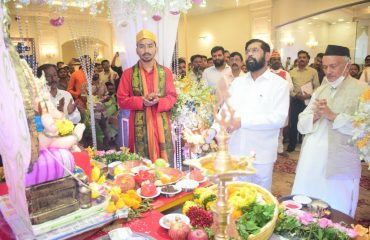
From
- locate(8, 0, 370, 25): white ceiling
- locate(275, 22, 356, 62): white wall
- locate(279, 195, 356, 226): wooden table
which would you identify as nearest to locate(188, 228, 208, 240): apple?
locate(279, 195, 356, 226): wooden table

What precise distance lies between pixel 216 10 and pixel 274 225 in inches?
452

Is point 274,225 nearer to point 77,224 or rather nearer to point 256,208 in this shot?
point 256,208

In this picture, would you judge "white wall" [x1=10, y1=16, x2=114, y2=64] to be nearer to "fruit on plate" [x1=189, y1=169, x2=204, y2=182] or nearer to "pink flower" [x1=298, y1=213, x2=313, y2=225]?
"fruit on plate" [x1=189, y1=169, x2=204, y2=182]

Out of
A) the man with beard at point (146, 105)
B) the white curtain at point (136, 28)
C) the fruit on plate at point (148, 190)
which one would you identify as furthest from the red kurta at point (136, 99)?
the fruit on plate at point (148, 190)

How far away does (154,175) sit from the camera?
227cm

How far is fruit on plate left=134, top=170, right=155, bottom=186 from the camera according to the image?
2.16 metres

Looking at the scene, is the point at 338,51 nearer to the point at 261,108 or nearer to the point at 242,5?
the point at 261,108

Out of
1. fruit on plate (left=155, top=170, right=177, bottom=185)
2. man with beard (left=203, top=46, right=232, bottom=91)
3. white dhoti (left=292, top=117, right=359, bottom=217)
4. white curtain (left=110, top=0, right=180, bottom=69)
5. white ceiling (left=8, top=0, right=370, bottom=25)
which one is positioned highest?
white ceiling (left=8, top=0, right=370, bottom=25)

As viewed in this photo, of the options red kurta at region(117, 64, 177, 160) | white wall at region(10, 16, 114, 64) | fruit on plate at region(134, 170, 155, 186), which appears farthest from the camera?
white wall at region(10, 16, 114, 64)

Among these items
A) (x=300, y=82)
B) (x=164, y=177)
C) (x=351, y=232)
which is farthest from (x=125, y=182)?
(x=300, y=82)

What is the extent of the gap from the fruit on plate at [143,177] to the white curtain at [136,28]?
204cm

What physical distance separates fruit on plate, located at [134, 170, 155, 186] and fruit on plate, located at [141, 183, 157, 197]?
0.44 ft

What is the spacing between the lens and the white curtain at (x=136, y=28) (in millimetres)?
3824

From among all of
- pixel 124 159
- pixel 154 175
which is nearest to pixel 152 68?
pixel 124 159
